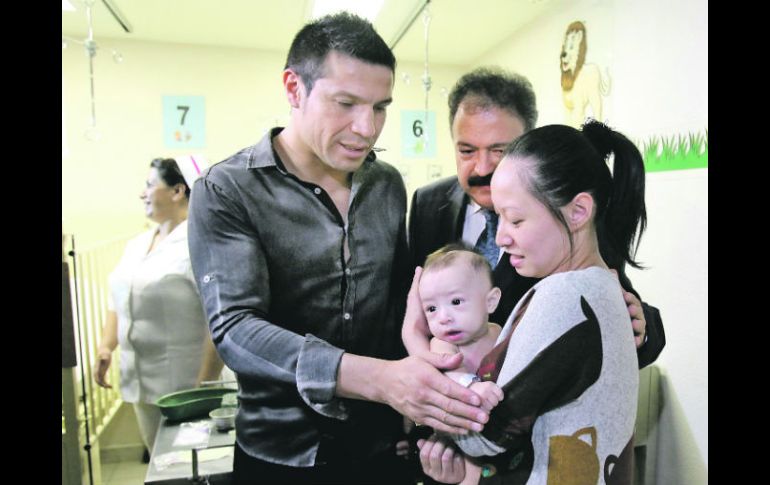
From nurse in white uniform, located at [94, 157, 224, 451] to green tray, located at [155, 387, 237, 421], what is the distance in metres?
0.07

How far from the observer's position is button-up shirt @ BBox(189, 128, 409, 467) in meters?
0.83

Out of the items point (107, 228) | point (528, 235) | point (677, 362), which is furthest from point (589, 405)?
point (107, 228)

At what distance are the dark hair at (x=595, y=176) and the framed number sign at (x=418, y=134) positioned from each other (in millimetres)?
436

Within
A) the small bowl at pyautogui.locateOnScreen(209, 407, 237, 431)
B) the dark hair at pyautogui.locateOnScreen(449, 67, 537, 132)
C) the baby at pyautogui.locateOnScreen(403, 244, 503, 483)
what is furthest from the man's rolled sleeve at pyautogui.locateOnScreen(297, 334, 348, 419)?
the small bowl at pyautogui.locateOnScreen(209, 407, 237, 431)

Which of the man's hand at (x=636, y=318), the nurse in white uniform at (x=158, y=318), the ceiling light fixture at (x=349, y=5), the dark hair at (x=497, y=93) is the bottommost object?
the nurse in white uniform at (x=158, y=318)

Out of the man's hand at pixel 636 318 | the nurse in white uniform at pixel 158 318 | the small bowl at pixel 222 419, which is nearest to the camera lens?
the man's hand at pixel 636 318

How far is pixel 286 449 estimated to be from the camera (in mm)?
1019

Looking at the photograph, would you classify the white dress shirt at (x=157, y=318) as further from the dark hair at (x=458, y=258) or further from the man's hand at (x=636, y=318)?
the man's hand at (x=636, y=318)

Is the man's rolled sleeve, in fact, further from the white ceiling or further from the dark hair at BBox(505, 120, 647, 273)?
the white ceiling

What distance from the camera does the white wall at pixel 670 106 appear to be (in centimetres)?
117

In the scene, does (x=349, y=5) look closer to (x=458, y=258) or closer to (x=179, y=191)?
(x=458, y=258)

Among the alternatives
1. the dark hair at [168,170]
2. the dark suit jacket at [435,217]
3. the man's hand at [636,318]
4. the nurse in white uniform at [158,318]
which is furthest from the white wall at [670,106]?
the nurse in white uniform at [158,318]

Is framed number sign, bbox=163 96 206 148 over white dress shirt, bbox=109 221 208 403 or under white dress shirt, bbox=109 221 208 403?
over
